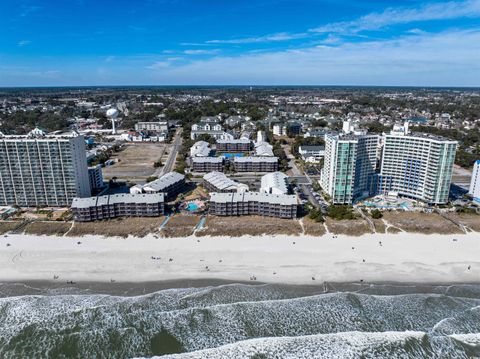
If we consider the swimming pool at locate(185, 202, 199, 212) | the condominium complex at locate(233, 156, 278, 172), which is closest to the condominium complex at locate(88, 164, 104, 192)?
the swimming pool at locate(185, 202, 199, 212)

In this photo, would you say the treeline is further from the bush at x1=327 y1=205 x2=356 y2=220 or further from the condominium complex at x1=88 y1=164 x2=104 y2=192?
the bush at x1=327 y1=205 x2=356 y2=220

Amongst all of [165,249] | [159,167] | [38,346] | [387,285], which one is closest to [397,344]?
[387,285]

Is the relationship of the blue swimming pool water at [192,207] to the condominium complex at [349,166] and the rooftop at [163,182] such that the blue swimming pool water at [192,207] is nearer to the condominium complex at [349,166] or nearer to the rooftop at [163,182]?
the rooftop at [163,182]

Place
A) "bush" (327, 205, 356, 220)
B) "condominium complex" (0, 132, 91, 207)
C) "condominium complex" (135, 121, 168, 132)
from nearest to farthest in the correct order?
"bush" (327, 205, 356, 220) → "condominium complex" (0, 132, 91, 207) → "condominium complex" (135, 121, 168, 132)

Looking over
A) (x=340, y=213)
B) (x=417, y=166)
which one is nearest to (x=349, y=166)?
(x=340, y=213)

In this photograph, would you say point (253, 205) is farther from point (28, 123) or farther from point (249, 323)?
point (28, 123)

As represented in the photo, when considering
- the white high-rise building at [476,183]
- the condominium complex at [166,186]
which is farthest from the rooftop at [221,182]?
the white high-rise building at [476,183]

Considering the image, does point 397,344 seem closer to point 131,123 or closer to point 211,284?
point 211,284
